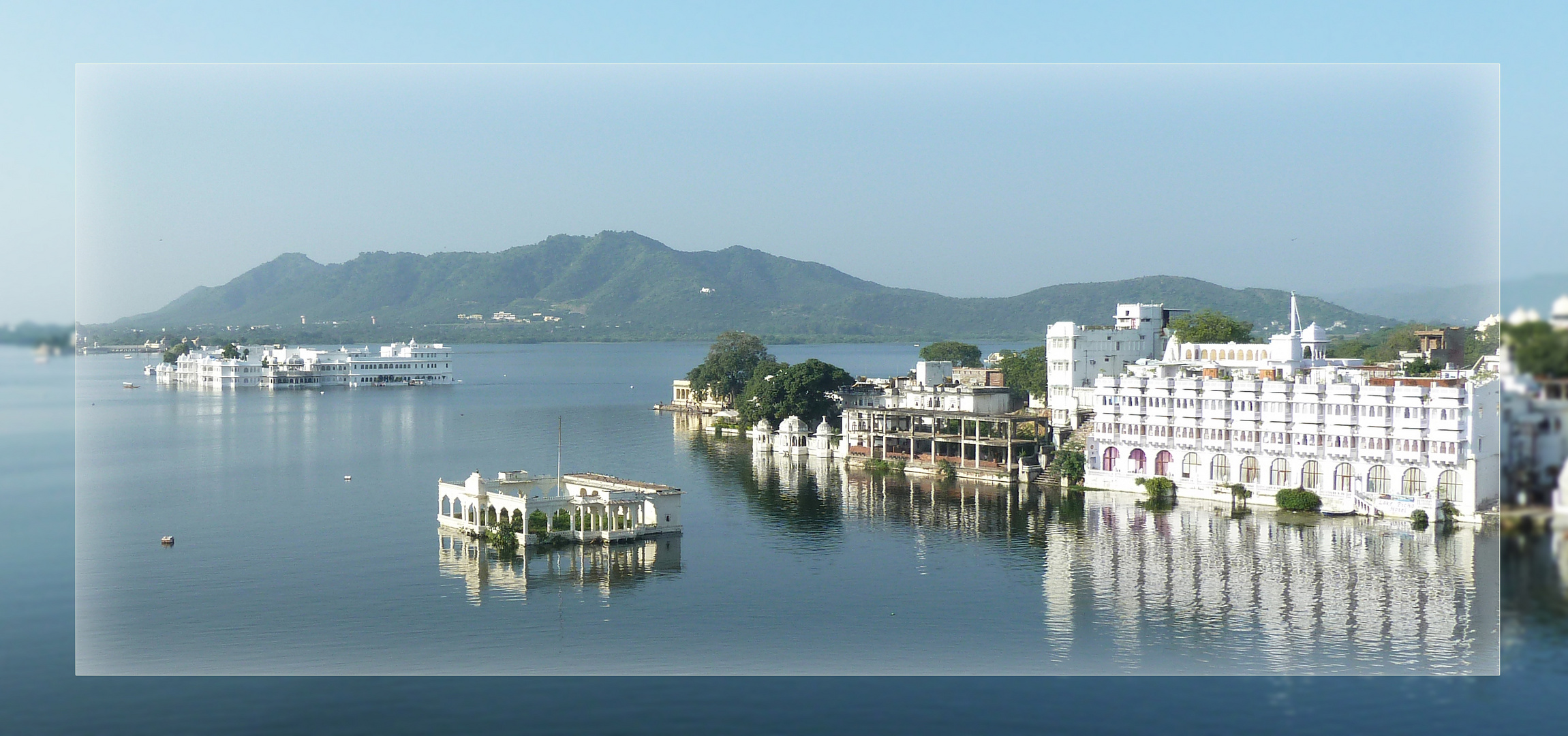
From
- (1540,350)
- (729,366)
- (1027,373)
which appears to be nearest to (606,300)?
(729,366)

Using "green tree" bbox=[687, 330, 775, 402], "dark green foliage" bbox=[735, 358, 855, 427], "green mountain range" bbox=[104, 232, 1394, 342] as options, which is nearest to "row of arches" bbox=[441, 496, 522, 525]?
"dark green foliage" bbox=[735, 358, 855, 427]

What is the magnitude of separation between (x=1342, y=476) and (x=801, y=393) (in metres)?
12.4

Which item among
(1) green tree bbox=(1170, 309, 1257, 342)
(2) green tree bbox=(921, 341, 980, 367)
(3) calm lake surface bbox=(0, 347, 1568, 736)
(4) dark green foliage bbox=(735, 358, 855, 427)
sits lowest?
(3) calm lake surface bbox=(0, 347, 1568, 736)

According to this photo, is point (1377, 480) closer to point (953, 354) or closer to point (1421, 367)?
point (1421, 367)

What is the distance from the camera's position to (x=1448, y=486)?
53.1 ft

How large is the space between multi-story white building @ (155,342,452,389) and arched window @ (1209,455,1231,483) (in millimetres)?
34361

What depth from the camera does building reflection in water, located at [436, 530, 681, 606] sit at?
13.4 meters

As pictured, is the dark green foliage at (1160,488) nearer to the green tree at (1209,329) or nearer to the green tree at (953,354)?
the green tree at (1209,329)

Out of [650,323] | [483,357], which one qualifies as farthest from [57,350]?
[650,323]

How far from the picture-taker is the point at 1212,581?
13461mm

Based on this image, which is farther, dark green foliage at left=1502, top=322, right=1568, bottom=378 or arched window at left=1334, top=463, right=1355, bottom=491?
arched window at left=1334, top=463, right=1355, bottom=491

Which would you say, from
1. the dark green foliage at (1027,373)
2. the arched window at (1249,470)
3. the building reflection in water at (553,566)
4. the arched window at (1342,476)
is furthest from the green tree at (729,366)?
the building reflection in water at (553,566)

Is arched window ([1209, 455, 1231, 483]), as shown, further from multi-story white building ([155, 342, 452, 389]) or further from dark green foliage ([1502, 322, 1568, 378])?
multi-story white building ([155, 342, 452, 389])

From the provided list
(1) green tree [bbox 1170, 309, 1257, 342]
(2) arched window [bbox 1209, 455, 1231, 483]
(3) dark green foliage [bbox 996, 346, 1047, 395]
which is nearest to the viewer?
(2) arched window [bbox 1209, 455, 1231, 483]
